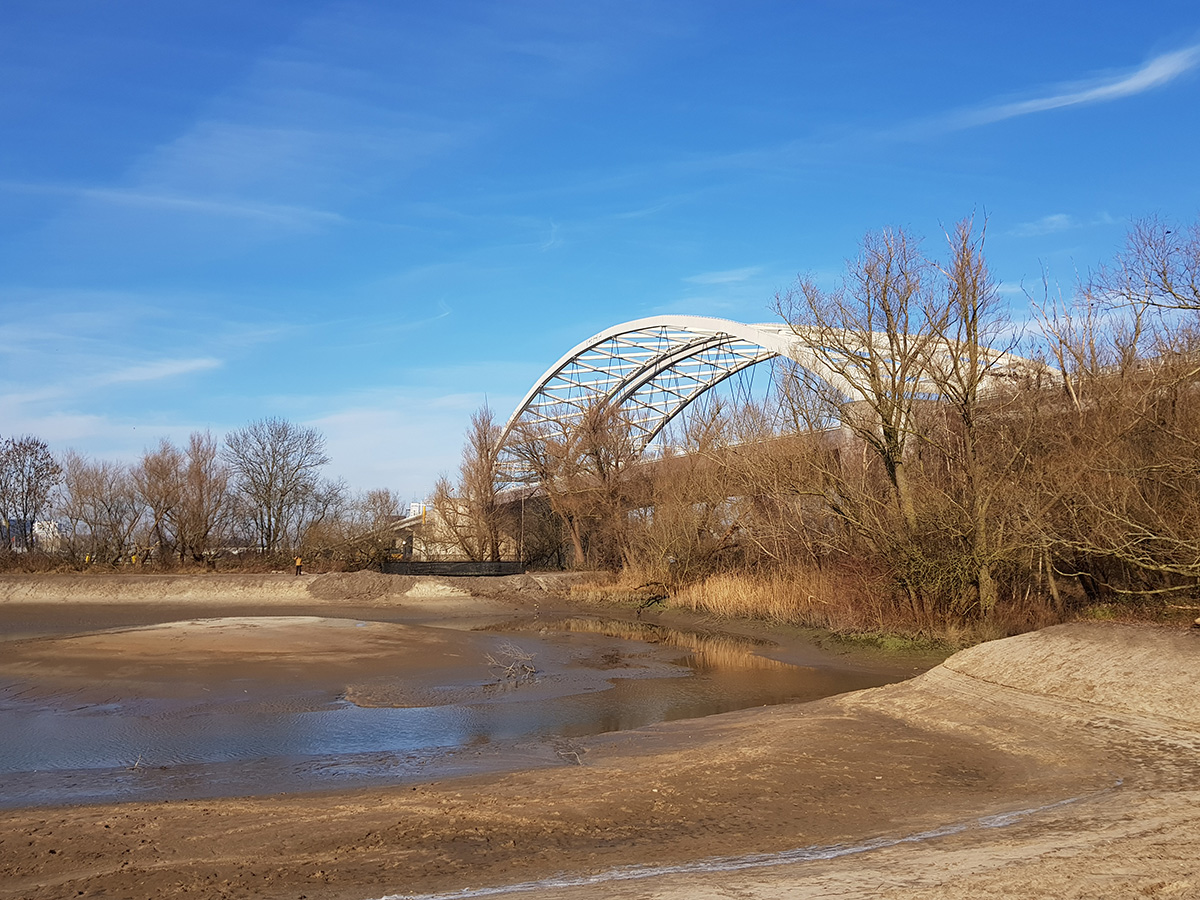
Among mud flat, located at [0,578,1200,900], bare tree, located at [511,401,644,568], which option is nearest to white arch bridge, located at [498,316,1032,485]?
bare tree, located at [511,401,644,568]

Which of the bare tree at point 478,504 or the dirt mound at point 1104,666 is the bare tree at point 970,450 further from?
the bare tree at point 478,504

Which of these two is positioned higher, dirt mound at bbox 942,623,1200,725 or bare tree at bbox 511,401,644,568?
bare tree at bbox 511,401,644,568

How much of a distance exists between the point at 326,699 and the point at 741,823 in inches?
379

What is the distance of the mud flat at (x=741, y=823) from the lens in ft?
20.1

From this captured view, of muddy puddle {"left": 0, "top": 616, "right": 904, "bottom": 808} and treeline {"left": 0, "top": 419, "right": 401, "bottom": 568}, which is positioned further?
treeline {"left": 0, "top": 419, "right": 401, "bottom": 568}

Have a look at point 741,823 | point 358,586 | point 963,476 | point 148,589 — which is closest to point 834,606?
point 963,476

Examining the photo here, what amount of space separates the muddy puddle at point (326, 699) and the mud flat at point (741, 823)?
1.28m

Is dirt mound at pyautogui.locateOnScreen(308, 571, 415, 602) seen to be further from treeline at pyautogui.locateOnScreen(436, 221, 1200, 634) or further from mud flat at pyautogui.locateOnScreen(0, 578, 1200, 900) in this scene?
mud flat at pyautogui.locateOnScreen(0, 578, 1200, 900)

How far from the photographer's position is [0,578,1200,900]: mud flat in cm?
612

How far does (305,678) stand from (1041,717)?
1269cm

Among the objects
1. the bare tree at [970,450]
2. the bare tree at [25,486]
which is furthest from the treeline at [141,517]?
the bare tree at [970,450]

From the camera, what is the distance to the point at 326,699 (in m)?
15.4

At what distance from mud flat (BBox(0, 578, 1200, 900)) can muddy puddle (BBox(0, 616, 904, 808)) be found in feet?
4.21

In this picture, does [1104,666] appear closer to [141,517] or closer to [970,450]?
[970,450]
